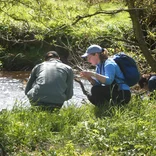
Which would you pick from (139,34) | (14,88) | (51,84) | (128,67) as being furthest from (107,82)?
(14,88)

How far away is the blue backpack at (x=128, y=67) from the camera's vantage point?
699 centimetres

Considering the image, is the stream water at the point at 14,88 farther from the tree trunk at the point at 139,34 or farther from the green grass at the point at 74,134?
the green grass at the point at 74,134

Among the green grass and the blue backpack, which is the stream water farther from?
the green grass

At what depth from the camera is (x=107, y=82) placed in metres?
6.85

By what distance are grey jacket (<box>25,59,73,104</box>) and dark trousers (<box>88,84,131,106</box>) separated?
1.36 feet

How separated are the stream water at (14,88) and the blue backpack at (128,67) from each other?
3093 mm

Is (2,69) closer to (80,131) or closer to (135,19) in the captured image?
(135,19)

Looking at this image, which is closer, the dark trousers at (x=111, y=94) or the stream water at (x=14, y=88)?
the dark trousers at (x=111, y=94)

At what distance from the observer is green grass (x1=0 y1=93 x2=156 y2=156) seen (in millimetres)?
5020

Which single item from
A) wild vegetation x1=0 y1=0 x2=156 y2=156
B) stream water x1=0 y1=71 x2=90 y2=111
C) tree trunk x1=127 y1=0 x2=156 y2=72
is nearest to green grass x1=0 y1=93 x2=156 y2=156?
wild vegetation x1=0 y1=0 x2=156 y2=156

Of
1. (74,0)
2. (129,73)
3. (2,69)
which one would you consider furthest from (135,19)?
(2,69)

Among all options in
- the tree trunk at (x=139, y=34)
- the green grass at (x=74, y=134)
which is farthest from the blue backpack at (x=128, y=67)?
the tree trunk at (x=139, y=34)

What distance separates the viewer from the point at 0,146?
5.04m

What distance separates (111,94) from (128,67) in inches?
17.3
